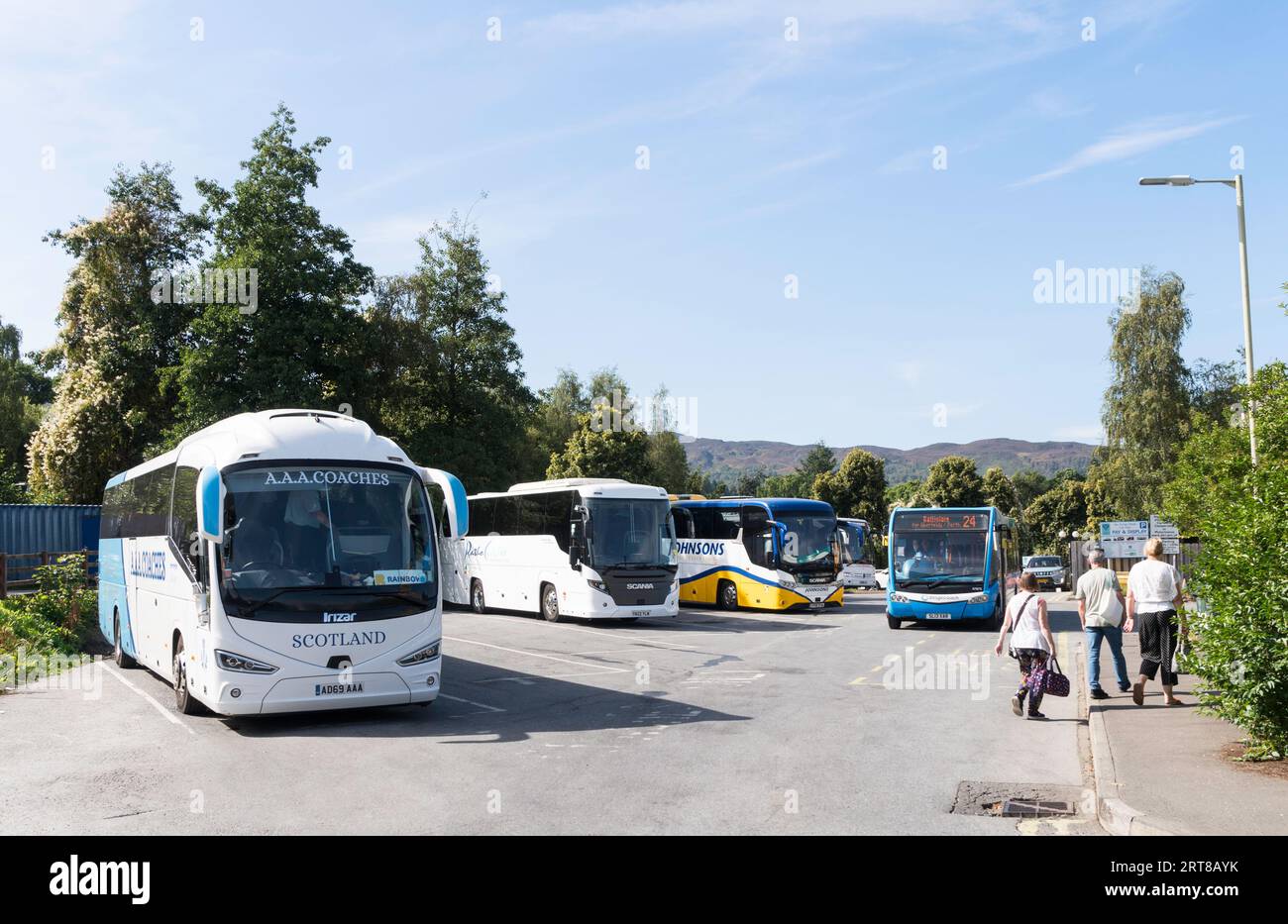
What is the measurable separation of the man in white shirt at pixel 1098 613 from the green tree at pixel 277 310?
28527 mm

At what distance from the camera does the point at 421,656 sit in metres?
11.6

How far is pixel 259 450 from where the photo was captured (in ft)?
37.3

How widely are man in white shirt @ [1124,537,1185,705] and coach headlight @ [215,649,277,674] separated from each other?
9550mm

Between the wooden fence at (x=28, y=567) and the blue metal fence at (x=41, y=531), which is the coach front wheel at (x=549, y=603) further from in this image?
the blue metal fence at (x=41, y=531)

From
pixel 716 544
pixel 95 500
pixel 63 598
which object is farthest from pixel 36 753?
pixel 95 500

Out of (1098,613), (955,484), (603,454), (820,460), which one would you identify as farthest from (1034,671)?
(820,460)

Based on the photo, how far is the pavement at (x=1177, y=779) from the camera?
6902mm

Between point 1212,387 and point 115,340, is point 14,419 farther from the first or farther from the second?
point 1212,387

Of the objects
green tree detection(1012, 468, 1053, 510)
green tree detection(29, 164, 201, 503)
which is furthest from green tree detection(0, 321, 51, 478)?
green tree detection(1012, 468, 1053, 510)

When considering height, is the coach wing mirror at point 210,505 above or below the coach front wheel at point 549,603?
above

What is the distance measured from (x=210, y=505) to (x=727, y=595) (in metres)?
21.6

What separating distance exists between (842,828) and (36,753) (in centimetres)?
766

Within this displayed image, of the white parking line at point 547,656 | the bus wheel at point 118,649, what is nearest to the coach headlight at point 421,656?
the white parking line at point 547,656
